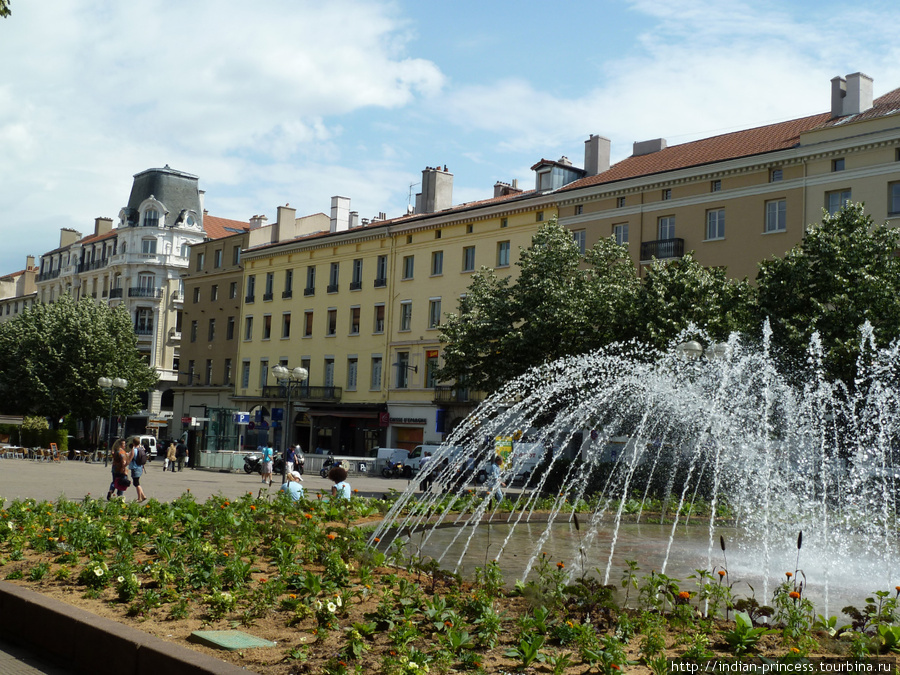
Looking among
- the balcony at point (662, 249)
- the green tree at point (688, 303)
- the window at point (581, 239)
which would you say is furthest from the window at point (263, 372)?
the green tree at point (688, 303)

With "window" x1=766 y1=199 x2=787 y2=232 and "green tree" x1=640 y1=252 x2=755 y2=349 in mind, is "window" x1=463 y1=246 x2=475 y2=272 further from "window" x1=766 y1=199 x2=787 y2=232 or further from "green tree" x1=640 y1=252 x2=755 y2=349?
"green tree" x1=640 y1=252 x2=755 y2=349

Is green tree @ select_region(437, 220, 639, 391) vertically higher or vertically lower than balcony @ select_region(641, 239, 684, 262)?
lower

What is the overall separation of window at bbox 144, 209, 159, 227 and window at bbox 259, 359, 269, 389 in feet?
86.2

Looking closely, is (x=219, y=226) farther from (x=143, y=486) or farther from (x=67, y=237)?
(x=143, y=486)

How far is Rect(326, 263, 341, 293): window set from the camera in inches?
2269

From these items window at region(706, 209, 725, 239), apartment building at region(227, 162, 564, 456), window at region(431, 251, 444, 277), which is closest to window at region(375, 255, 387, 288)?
apartment building at region(227, 162, 564, 456)

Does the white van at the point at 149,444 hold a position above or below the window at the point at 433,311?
below

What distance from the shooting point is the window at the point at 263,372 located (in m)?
61.5

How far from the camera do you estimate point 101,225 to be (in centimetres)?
9344

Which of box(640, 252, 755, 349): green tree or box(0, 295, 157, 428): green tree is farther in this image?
box(0, 295, 157, 428): green tree

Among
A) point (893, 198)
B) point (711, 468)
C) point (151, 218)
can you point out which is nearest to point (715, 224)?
point (893, 198)

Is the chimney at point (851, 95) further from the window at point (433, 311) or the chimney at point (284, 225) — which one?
the chimney at point (284, 225)

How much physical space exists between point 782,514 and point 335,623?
45.0 ft

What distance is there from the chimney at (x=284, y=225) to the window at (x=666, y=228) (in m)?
31.3
